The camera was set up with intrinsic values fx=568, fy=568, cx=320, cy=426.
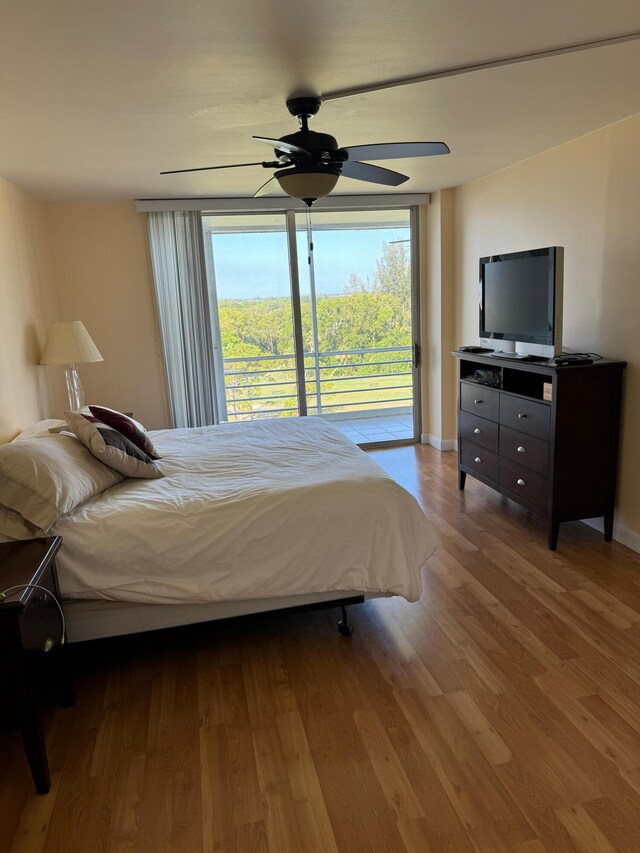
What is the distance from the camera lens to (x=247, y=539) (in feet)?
7.98

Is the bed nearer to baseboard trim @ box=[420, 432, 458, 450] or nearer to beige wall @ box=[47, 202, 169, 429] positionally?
beige wall @ box=[47, 202, 169, 429]

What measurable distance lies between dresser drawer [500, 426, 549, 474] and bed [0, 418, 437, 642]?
120cm

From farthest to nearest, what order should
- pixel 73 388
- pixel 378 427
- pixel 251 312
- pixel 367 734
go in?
1. pixel 378 427
2. pixel 251 312
3. pixel 73 388
4. pixel 367 734

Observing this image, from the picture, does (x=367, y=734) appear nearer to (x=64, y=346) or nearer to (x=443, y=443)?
(x=64, y=346)

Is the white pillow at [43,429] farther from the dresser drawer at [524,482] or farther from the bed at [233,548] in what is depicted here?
the dresser drawer at [524,482]

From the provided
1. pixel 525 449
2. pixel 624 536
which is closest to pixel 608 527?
pixel 624 536

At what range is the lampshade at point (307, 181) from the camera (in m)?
2.37

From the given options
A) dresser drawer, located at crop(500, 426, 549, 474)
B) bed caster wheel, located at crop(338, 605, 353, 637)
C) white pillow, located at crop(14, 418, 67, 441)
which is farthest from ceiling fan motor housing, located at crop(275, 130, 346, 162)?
dresser drawer, located at crop(500, 426, 549, 474)

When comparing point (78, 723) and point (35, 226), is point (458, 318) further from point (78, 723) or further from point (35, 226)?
point (78, 723)

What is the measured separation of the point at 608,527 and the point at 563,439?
692 millimetres

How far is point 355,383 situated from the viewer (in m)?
6.02

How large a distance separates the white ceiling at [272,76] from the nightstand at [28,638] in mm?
1748

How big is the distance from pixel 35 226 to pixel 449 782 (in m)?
4.57

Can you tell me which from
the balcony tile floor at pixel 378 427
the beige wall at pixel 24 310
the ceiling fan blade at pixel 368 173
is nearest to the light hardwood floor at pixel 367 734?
the beige wall at pixel 24 310
